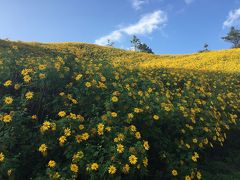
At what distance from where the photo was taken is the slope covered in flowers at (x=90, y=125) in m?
5.55

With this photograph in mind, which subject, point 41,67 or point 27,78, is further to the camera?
point 41,67

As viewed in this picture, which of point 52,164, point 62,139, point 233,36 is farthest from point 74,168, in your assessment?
point 233,36

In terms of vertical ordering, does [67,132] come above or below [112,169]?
above

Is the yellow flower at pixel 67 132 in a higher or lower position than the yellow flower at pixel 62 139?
higher

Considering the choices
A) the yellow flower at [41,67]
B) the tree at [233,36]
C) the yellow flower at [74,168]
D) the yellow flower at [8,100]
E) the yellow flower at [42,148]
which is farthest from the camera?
the tree at [233,36]

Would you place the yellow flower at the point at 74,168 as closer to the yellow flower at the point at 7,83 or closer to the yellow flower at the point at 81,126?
the yellow flower at the point at 81,126

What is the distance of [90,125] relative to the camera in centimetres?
608

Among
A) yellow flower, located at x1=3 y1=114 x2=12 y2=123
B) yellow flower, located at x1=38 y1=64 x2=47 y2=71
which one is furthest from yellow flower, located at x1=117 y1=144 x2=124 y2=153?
yellow flower, located at x1=38 y1=64 x2=47 y2=71

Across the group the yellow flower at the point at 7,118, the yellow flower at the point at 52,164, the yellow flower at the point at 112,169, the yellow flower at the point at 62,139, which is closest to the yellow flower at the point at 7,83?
the yellow flower at the point at 7,118

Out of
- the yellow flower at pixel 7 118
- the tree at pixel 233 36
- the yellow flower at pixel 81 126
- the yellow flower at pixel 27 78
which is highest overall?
the yellow flower at pixel 27 78

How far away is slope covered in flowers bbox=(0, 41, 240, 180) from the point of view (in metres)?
5.55

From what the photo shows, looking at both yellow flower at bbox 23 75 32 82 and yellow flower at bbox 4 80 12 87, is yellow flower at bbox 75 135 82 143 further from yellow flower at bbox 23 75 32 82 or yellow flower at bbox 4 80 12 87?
yellow flower at bbox 4 80 12 87

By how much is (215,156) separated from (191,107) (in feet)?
5.19

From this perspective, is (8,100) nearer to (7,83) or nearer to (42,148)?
(7,83)
